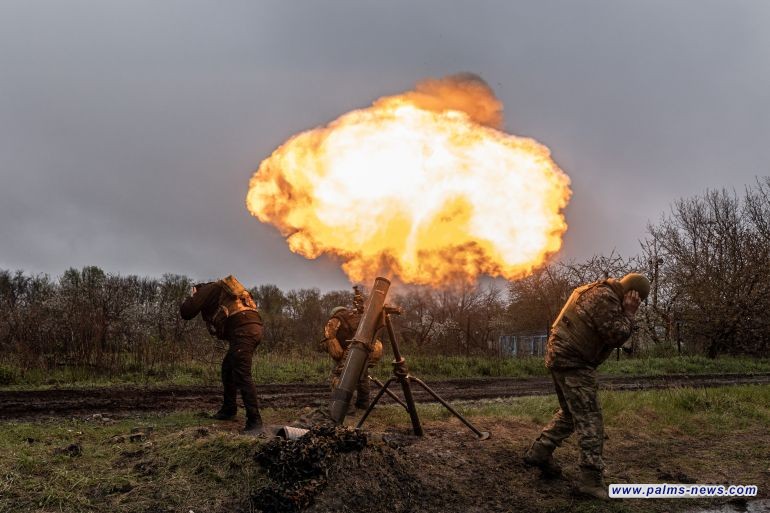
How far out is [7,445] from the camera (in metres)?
6.14

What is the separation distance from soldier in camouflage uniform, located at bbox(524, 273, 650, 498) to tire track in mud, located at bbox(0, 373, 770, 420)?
19.4ft

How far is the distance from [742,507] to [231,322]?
22.1ft

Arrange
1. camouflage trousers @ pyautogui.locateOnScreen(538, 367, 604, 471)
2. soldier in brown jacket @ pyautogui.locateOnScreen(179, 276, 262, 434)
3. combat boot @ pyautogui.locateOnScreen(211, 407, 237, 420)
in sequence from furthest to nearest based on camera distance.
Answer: combat boot @ pyautogui.locateOnScreen(211, 407, 237, 420), soldier in brown jacket @ pyautogui.locateOnScreen(179, 276, 262, 434), camouflage trousers @ pyautogui.locateOnScreen(538, 367, 604, 471)

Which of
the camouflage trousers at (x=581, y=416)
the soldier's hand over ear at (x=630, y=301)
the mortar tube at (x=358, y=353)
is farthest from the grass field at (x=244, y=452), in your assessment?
the soldier's hand over ear at (x=630, y=301)

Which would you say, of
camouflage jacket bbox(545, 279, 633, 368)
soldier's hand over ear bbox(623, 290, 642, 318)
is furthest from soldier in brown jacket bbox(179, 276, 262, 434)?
soldier's hand over ear bbox(623, 290, 642, 318)

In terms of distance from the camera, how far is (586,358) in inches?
242

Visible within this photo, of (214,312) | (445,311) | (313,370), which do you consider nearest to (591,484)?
(214,312)

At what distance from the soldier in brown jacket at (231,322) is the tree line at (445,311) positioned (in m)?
3.71

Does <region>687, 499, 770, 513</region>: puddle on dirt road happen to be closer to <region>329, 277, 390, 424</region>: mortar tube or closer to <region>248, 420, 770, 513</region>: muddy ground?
<region>248, 420, 770, 513</region>: muddy ground

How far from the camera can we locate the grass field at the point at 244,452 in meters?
4.76

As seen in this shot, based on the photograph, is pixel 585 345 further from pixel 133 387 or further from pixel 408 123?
pixel 133 387

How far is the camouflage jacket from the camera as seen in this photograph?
19.7 feet

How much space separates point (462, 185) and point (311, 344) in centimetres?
1356

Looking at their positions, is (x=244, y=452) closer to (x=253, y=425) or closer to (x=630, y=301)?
(x=253, y=425)
